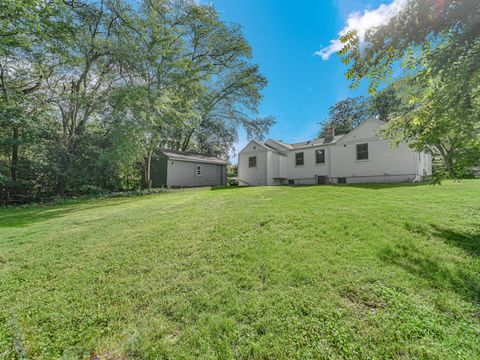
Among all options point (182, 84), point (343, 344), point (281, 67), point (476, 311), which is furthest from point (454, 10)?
point (182, 84)

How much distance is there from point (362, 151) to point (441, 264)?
12943 millimetres

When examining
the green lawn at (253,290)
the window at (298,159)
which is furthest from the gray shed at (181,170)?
the green lawn at (253,290)

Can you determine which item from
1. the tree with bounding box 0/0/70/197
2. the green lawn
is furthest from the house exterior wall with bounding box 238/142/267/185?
the tree with bounding box 0/0/70/197

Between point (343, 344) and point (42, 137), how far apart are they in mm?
17105

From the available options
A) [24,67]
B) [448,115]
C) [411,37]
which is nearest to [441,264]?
[448,115]

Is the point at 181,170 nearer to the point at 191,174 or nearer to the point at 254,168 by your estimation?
the point at 191,174

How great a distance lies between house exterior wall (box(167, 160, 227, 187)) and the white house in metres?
4.59

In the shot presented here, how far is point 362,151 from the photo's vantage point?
1446 cm

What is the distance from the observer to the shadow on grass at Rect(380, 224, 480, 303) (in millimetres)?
2682

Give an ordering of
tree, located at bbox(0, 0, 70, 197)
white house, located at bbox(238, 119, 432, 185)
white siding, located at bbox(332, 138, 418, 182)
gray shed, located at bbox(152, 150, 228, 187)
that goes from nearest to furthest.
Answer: tree, located at bbox(0, 0, 70, 197) < white siding, located at bbox(332, 138, 418, 182) < white house, located at bbox(238, 119, 432, 185) < gray shed, located at bbox(152, 150, 228, 187)

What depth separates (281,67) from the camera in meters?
16.4

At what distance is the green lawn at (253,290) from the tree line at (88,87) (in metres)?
9.80

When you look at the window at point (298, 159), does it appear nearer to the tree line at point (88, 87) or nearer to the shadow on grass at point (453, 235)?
the tree line at point (88, 87)

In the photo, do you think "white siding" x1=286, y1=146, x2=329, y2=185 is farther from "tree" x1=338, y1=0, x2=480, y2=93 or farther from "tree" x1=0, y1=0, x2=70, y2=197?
"tree" x1=0, y1=0, x2=70, y2=197
